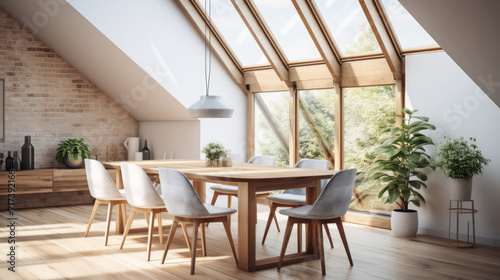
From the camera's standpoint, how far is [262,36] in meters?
6.91

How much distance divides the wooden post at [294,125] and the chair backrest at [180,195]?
3.26 meters

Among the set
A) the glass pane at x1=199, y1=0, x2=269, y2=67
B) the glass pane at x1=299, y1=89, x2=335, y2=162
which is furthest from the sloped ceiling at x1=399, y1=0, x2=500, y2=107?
the glass pane at x1=199, y1=0, x2=269, y2=67

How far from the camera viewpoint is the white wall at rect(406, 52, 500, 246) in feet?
16.9

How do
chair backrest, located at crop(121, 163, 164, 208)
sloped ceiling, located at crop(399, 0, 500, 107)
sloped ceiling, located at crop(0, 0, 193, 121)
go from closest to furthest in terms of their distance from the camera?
sloped ceiling, located at crop(399, 0, 500, 107) → chair backrest, located at crop(121, 163, 164, 208) → sloped ceiling, located at crop(0, 0, 193, 121)

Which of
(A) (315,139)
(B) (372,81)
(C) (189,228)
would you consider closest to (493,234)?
(B) (372,81)

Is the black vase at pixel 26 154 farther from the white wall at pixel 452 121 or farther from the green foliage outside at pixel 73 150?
the white wall at pixel 452 121

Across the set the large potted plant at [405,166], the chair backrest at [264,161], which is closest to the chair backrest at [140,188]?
the chair backrest at [264,161]

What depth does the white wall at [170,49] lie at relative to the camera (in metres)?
6.57

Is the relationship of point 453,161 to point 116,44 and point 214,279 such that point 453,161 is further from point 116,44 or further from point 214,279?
point 116,44

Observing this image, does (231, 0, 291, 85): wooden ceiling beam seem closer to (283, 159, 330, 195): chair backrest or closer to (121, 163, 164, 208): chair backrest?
(283, 159, 330, 195): chair backrest

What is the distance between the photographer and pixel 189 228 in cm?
600

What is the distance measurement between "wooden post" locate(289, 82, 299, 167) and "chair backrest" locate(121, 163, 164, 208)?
3.01 m

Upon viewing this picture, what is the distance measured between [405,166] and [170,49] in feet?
11.5

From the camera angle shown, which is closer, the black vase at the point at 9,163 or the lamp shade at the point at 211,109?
the lamp shade at the point at 211,109
